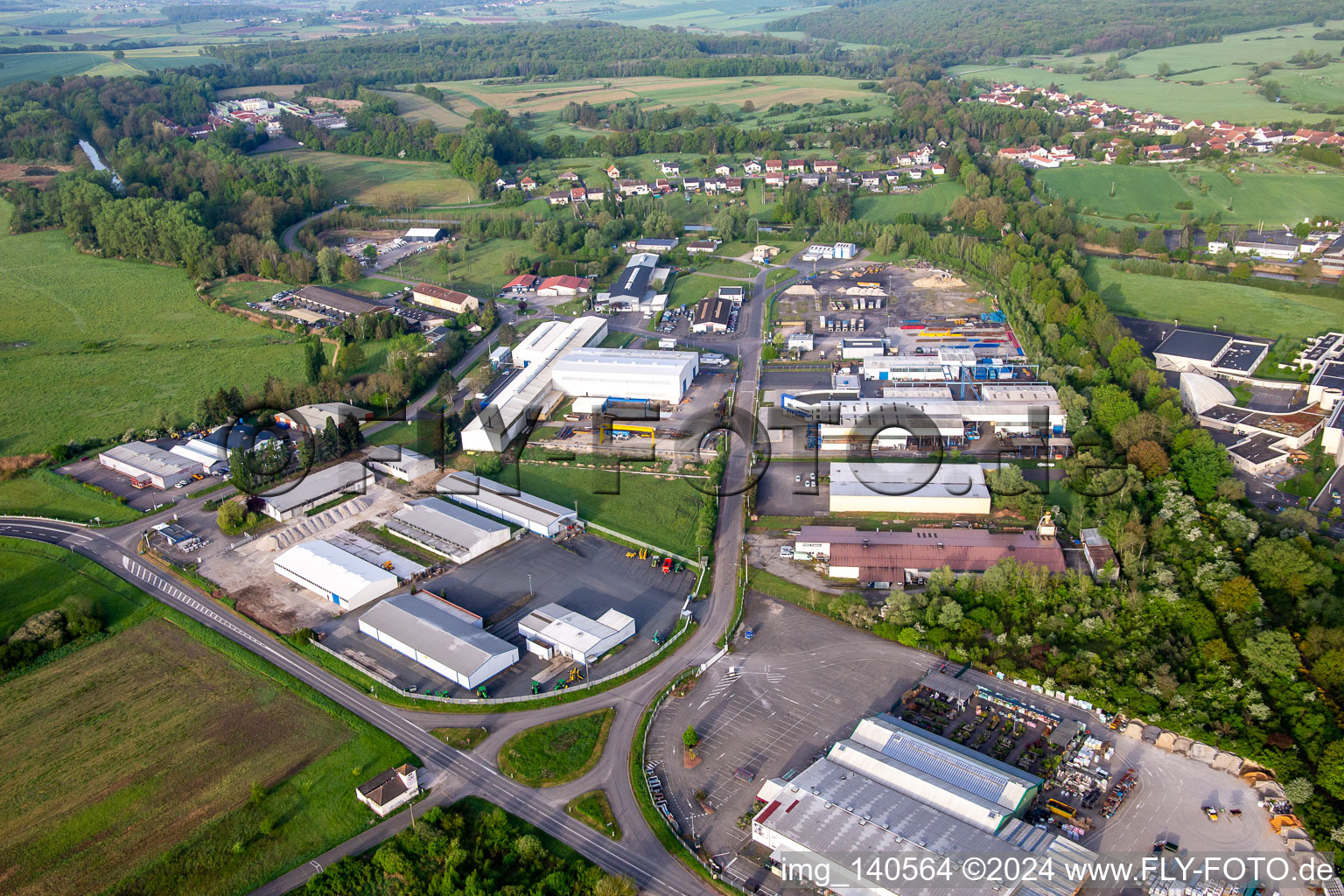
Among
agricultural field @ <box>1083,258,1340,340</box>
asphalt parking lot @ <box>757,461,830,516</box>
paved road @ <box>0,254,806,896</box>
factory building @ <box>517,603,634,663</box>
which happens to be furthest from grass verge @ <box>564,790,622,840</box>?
agricultural field @ <box>1083,258,1340,340</box>

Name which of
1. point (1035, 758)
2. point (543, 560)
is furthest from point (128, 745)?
point (1035, 758)

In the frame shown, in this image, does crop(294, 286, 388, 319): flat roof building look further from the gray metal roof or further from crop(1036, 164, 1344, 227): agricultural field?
crop(1036, 164, 1344, 227): agricultural field

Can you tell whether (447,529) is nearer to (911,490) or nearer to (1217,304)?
(911,490)

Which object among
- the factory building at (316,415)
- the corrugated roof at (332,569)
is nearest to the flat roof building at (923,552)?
the corrugated roof at (332,569)

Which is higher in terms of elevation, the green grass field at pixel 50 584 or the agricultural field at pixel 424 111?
the agricultural field at pixel 424 111

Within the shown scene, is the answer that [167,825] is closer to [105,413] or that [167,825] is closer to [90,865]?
[90,865]

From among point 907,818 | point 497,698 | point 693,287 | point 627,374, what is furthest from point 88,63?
point 907,818

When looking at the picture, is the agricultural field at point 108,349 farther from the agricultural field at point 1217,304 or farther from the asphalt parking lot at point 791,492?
the agricultural field at point 1217,304
